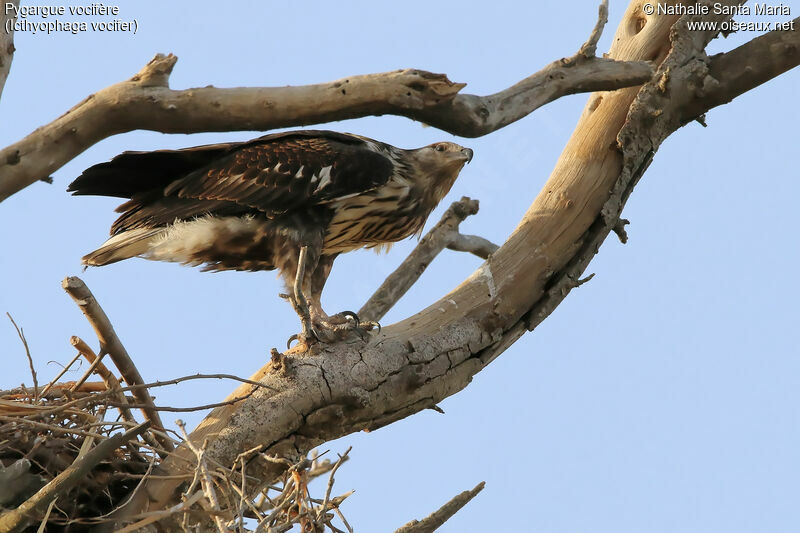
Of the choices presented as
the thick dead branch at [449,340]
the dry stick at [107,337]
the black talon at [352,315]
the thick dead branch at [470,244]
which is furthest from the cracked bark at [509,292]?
the thick dead branch at [470,244]

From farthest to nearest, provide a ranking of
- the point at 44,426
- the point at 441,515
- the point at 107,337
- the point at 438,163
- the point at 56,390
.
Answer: the point at 438,163, the point at 56,390, the point at 107,337, the point at 441,515, the point at 44,426

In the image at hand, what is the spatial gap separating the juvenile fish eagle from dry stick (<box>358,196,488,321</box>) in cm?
47

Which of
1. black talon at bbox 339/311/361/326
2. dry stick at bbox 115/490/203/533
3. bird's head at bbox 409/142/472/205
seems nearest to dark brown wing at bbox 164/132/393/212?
bird's head at bbox 409/142/472/205

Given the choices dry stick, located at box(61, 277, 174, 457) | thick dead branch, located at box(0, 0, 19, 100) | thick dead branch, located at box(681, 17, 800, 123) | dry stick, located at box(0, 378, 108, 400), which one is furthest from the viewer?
thick dead branch, located at box(681, 17, 800, 123)

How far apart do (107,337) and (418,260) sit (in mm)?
2435

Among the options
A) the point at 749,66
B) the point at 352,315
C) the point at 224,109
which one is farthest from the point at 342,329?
the point at 749,66

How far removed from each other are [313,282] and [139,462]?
1677 mm

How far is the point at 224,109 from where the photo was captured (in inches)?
191

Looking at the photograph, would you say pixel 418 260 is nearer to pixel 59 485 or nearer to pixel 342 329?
pixel 342 329

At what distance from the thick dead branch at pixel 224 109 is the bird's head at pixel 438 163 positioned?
48.9 inches

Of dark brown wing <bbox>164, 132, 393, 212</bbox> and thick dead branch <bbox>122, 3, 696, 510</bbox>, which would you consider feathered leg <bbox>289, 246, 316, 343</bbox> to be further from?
dark brown wing <bbox>164, 132, 393, 212</bbox>

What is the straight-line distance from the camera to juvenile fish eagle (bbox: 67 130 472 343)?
19.2 ft

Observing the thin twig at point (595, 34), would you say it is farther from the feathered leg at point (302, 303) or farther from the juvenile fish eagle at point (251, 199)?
the feathered leg at point (302, 303)

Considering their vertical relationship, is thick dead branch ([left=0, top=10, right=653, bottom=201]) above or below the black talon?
above
